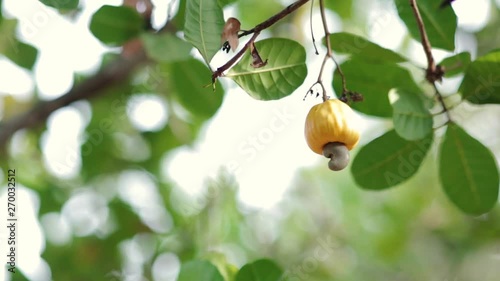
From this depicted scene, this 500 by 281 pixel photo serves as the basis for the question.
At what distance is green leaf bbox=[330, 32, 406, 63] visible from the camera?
3.91 ft

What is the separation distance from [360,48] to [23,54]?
3.75 feet

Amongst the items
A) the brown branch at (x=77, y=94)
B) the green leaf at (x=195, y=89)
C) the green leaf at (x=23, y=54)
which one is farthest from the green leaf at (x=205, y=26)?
the brown branch at (x=77, y=94)

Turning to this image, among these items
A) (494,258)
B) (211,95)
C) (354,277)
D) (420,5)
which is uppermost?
(420,5)

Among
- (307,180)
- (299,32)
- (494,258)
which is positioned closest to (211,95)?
(299,32)

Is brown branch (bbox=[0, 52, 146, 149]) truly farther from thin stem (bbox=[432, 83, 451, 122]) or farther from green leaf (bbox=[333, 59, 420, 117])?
thin stem (bbox=[432, 83, 451, 122])

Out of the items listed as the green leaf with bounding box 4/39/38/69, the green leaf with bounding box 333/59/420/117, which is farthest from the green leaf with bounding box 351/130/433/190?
the green leaf with bounding box 4/39/38/69

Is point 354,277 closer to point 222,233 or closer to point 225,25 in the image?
point 222,233

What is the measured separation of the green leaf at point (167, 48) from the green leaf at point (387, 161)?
18.3 inches

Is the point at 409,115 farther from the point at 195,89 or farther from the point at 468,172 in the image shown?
the point at 195,89

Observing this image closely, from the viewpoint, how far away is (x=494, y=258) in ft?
11.1

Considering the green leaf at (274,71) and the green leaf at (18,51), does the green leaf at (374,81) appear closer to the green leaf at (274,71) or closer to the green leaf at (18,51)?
the green leaf at (274,71)

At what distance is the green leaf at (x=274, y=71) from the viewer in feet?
3.38

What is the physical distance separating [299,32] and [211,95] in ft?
3.38

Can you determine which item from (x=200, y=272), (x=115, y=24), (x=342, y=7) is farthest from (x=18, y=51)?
(x=342, y=7)
